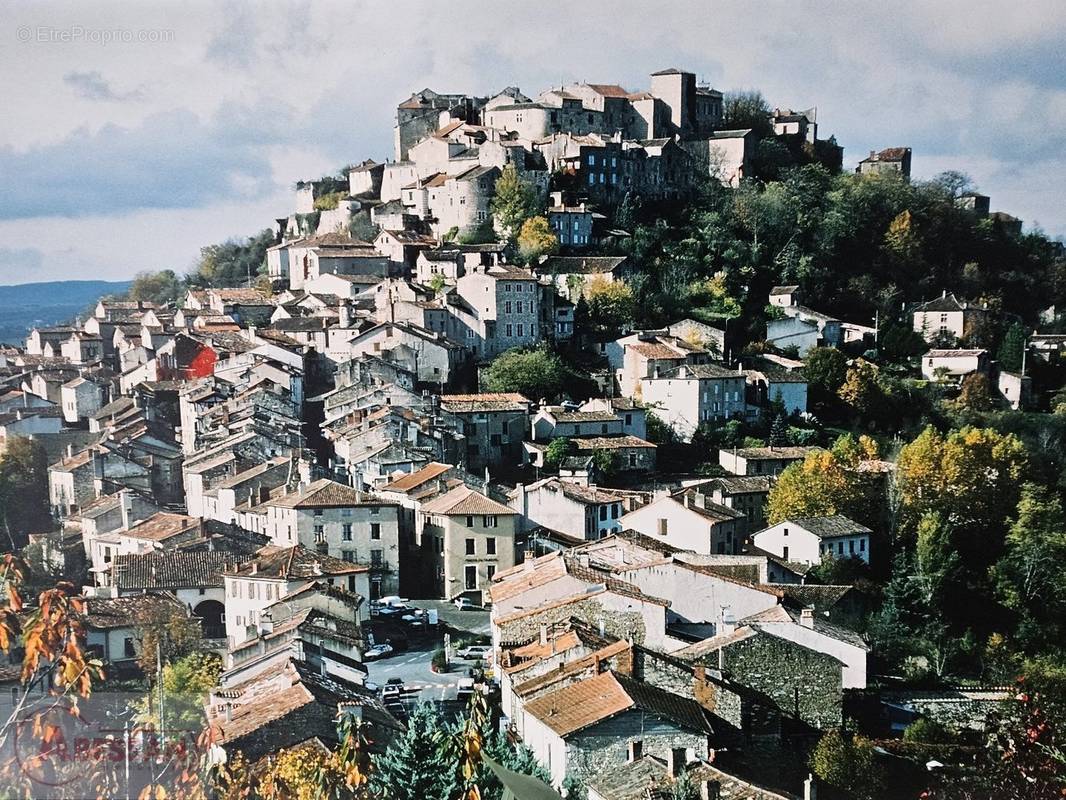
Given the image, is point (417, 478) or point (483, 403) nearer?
point (417, 478)

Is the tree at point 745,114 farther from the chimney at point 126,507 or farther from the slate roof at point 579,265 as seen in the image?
the chimney at point 126,507

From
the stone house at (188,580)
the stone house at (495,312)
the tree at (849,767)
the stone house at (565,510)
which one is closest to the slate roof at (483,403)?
the stone house at (495,312)

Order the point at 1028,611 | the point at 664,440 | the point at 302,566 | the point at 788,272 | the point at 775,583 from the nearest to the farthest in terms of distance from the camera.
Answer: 1. the point at 302,566
2. the point at 775,583
3. the point at 1028,611
4. the point at 664,440
5. the point at 788,272

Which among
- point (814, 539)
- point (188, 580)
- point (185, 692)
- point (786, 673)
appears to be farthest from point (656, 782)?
point (814, 539)

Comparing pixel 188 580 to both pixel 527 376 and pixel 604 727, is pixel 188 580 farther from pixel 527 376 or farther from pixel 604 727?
pixel 527 376

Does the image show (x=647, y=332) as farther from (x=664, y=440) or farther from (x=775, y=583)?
(x=775, y=583)

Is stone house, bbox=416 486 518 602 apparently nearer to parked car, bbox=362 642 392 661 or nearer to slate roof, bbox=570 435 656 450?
parked car, bbox=362 642 392 661

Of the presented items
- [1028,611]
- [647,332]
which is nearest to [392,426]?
[647,332]
